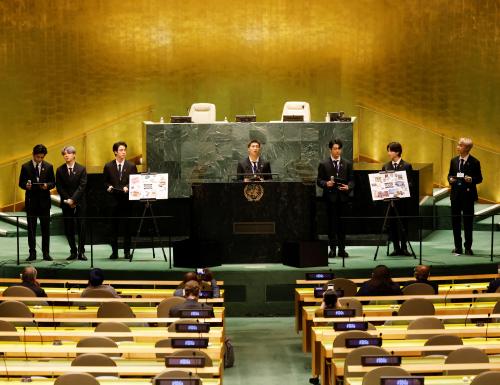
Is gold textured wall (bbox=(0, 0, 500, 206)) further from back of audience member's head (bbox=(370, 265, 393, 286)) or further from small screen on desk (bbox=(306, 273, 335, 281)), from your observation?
back of audience member's head (bbox=(370, 265, 393, 286))

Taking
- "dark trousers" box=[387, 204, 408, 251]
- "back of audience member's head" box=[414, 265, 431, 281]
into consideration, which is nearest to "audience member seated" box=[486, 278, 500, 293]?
"back of audience member's head" box=[414, 265, 431, 281]

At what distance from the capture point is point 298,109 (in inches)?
706

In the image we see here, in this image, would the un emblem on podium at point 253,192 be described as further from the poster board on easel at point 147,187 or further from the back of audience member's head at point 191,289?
the back of audience member's head at point 191,289

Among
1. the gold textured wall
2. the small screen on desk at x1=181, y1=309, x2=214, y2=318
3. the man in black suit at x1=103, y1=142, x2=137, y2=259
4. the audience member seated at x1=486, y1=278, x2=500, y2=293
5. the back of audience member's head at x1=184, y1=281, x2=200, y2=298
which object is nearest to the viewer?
the small screen on desk at x1=181, y1=309, x2=214, y2=318

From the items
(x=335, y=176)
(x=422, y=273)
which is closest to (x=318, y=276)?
(x=422, y=273)

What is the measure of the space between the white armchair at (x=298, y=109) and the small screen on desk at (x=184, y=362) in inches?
401

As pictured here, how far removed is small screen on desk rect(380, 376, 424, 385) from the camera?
6715 millimetres

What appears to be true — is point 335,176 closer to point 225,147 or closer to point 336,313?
point 225,147

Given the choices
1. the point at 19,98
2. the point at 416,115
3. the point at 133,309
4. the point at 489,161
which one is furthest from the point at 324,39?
the point at 133,309

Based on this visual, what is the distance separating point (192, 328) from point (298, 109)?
9.50 m

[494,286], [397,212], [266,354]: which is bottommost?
[266,354]

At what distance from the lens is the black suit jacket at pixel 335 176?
1391 centimetres

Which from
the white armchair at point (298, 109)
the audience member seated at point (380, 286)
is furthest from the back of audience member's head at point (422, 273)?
the white armchair at point (298, 109)

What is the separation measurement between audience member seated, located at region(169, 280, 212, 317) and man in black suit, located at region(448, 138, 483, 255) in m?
5.01
